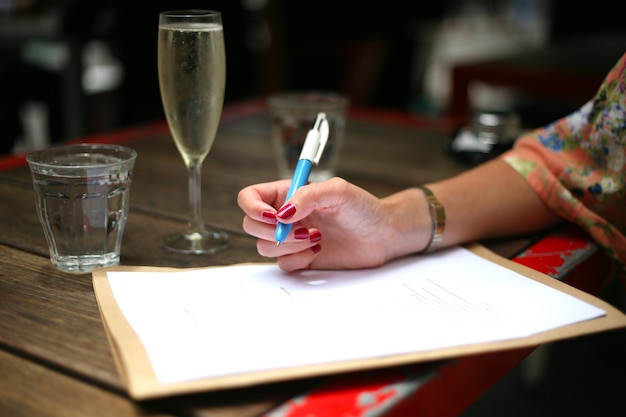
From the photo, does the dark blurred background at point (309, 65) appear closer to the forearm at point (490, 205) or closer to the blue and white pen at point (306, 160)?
the forearm at point (490, 205)

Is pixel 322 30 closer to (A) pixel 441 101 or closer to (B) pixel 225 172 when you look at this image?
(A) pixel 441 101

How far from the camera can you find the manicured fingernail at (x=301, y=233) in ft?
2.29

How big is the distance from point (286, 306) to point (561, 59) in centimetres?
257

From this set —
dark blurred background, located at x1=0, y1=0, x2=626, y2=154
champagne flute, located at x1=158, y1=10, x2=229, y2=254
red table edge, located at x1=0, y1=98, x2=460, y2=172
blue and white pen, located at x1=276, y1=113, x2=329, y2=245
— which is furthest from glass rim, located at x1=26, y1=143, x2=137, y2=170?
dark blurred background, located at x1=0, y1=0, x2=626, y2=154

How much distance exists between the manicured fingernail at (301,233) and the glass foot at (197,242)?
15 cm

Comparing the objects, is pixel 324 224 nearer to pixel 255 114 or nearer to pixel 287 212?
pixel 287 212

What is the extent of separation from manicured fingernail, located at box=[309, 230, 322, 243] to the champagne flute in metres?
0.15

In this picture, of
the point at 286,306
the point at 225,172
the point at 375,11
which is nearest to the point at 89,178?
the point at 286,306

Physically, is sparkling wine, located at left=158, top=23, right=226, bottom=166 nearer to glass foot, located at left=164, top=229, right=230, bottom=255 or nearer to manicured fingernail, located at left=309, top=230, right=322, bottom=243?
glass foot, located at left=164, top=229, right=230, bottom=255

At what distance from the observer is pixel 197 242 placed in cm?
82

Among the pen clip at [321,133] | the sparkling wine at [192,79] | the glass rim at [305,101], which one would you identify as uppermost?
the sparkling wine at [192,79]

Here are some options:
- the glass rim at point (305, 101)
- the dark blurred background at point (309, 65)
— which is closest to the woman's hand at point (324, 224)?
the glass rim at point (305, 101)

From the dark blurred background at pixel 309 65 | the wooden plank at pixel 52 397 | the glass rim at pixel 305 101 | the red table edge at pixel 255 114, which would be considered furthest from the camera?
the dark blurred background at pixel 309 65

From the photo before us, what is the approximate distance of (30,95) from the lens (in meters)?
2.98
